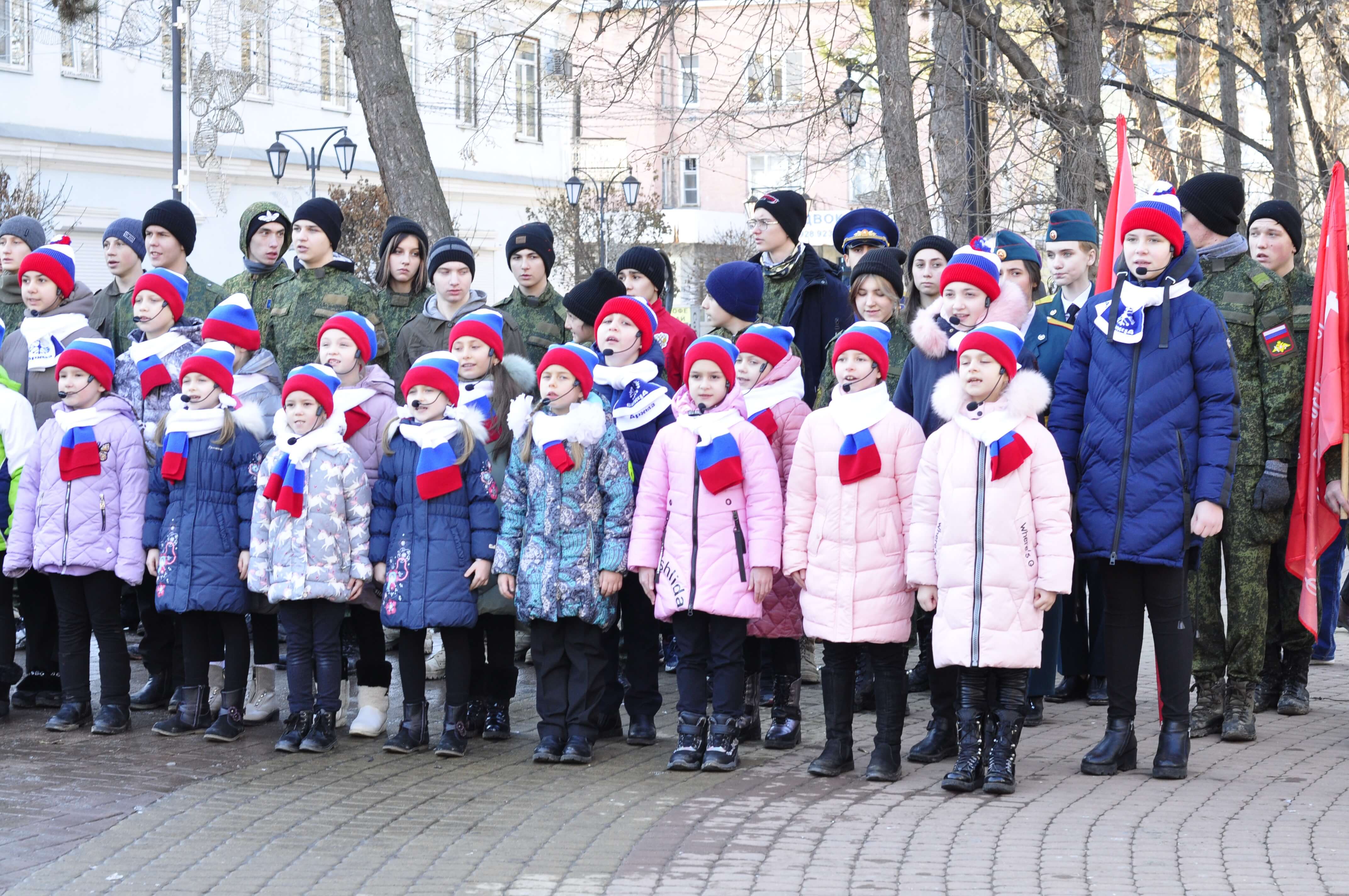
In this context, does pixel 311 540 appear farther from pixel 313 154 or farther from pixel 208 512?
pixel 313 154

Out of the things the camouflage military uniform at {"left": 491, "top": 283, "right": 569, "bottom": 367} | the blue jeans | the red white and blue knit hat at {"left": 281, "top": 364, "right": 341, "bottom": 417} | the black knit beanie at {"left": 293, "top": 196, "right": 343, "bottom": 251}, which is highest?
the black knit beanie at {"left": 293, "top": 196, "right": 343, "bottom": 251}

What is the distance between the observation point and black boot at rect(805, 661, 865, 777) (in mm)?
6535

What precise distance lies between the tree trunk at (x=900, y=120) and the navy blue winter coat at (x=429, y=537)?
748 cm

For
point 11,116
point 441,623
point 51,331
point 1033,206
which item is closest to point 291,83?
point 11,116

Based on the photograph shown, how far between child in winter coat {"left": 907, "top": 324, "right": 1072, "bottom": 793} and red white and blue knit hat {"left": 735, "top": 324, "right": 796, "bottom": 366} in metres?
0.91

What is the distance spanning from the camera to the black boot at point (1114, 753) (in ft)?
21.5

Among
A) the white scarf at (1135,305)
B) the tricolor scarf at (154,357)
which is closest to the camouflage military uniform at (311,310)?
the tricolor scarf at (154,357)

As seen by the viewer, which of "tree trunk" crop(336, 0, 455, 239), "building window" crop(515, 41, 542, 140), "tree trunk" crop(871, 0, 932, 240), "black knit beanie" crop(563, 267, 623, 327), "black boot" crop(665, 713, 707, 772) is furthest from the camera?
"building window" crop(515, 41, 542, 140)

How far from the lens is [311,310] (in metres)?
8.54

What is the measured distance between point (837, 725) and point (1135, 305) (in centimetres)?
199

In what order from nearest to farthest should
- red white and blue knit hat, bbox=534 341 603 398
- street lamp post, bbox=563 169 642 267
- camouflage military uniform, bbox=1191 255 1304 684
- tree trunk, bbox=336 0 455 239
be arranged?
red white and blue knit hat, bbox=534 341 603 398, camouflage military uniform, bbox=1191 255 1304 684, tree trunk, bbox=336 0 455 239, street lamp post, bbox=563 169 642 267

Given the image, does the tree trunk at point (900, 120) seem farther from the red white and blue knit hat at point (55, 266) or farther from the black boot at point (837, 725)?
the black boot at point (837, 725)

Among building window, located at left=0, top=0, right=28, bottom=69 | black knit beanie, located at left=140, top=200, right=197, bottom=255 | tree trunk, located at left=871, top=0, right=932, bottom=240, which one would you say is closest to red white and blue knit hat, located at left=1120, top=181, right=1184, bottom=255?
black knit beanie, located at left=140, top=200, right=197, bottom=255

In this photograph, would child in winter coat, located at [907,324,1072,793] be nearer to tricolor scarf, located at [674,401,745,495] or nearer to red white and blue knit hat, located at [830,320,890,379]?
red white and blue knit hat, located at [830,320,890,379]
